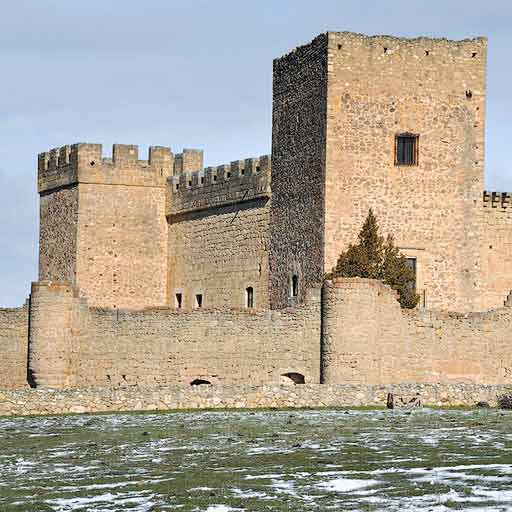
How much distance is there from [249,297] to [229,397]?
496 inches

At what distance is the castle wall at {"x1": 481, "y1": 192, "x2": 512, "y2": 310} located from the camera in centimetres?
3938

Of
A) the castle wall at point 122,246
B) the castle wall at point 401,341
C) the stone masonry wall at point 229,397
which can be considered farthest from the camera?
the castle wall at point 122,246

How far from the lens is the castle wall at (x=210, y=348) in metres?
33.2

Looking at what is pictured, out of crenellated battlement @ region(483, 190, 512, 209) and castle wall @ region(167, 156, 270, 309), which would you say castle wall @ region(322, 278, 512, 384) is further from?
castle wall @ region(167, 156, 270, 309)

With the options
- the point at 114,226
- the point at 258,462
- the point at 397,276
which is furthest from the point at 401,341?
the point at 114,226

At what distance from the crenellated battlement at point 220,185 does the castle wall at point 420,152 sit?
3754 mm

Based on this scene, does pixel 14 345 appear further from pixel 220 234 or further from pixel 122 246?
pixel 122 246

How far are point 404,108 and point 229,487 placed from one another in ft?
68.7

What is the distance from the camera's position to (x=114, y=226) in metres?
46.6

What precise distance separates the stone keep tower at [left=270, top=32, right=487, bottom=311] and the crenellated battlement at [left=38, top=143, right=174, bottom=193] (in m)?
8.66

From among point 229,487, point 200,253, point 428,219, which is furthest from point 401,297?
point 229,487

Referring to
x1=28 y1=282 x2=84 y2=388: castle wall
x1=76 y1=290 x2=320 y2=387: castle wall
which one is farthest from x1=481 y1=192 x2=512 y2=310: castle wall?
x1=28 y1=282 x2=84 y2=388: castle wall

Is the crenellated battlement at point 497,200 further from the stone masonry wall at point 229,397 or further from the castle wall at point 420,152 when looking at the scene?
the stone masonry wall at point 229,397

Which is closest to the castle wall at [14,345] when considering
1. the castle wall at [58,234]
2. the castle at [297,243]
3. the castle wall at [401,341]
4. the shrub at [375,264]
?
the castle at [297,243]
